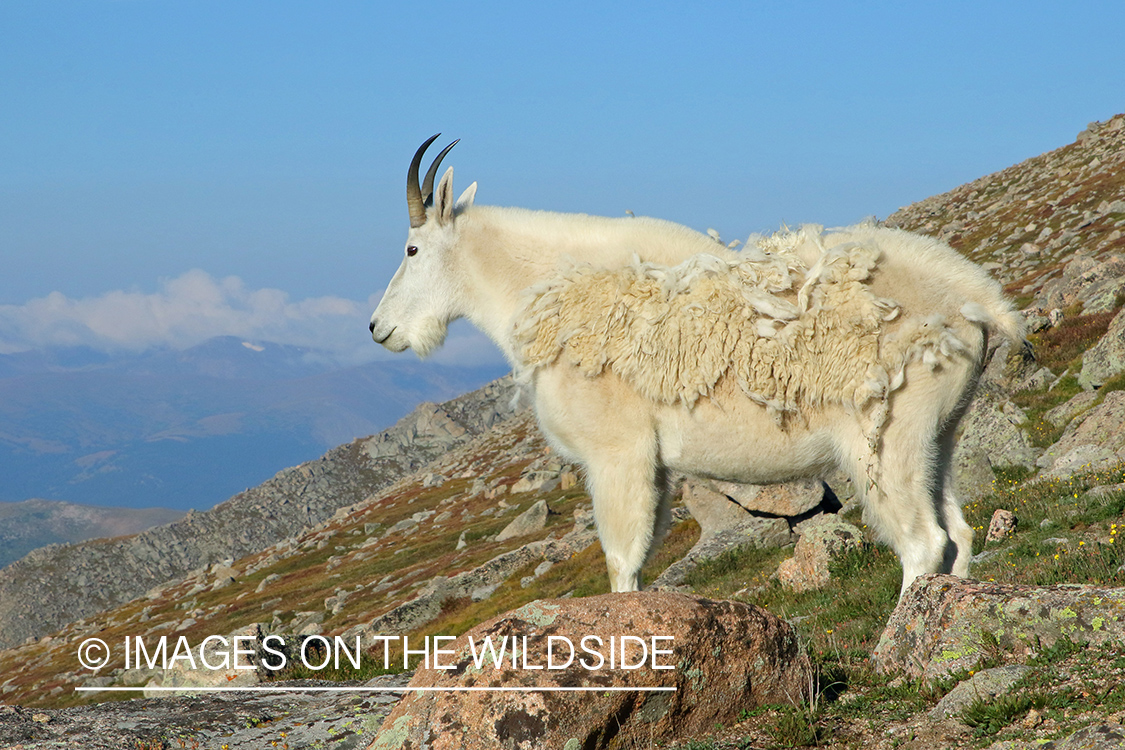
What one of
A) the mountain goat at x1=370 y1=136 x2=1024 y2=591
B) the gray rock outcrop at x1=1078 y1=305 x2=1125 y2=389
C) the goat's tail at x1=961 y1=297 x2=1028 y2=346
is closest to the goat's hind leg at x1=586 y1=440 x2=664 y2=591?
the mountain goat at x1=370 y1=136 x2=1024 y2=591

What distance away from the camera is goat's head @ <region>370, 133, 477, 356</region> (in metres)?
10.2

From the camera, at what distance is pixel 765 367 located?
8.17 m

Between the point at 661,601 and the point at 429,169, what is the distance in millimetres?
6397

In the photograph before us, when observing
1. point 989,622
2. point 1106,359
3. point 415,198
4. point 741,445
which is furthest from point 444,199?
point 1106,359

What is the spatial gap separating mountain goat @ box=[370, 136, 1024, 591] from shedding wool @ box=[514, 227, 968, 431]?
0.01 metres

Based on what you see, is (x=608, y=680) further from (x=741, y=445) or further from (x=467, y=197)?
(x=467, y=197)

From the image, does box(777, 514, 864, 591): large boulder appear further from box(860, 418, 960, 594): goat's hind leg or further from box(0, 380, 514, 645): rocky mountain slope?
box(0, 380, 514, 645): rocky mountain slope

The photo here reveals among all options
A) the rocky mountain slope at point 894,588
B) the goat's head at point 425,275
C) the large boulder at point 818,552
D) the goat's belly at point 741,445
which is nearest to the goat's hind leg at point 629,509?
the goat's belly at point 741,445

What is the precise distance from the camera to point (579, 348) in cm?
878

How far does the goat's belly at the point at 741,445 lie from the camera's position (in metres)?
8.30

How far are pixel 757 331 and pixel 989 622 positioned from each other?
323 cm

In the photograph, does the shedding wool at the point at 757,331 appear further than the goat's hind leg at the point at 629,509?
No

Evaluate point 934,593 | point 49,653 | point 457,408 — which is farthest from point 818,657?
point 457,408

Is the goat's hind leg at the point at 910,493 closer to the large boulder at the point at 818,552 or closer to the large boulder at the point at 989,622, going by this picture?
the large boulder at the point at 989,622
